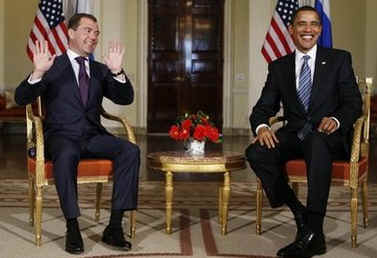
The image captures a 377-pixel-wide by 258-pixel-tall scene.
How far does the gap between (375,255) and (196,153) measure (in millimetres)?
1388

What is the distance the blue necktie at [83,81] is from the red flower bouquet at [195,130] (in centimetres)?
65

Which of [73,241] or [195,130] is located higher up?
[195,130]

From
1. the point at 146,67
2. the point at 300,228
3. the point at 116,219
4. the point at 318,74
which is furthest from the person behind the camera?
the point at 146,67

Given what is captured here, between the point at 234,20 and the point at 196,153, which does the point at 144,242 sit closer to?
the point at 196,153

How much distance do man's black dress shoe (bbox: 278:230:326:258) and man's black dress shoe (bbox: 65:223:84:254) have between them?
112 cm

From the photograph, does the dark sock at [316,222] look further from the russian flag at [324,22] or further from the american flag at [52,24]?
the american flag at [52,24]

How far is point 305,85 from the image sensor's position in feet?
13.7

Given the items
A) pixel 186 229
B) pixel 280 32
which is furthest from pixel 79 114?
pixel 280 32

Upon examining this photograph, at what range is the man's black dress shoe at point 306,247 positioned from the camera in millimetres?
3676

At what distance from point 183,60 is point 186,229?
9425mm

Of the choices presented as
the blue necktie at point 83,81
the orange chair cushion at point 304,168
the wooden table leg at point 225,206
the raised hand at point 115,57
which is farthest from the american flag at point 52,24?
the orange chair cushion at point 304,168

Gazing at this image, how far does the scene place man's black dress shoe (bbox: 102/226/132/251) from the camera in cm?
381

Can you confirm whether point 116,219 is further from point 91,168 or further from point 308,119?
point 308,119

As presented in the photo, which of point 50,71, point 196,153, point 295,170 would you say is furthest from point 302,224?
point 50,71
